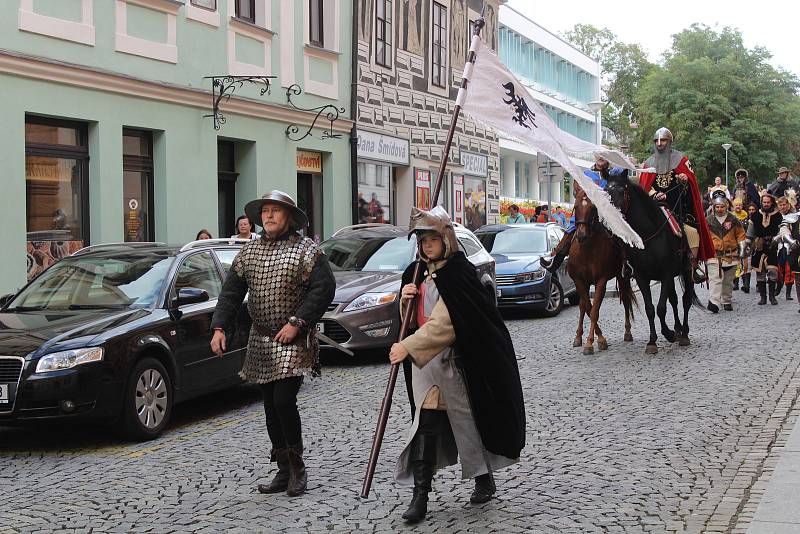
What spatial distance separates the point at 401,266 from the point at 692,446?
6.72 meters

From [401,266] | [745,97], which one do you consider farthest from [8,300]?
[745,97]

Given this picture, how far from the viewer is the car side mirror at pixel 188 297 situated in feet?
29.7

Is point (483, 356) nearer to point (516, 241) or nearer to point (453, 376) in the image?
point (453, 376)

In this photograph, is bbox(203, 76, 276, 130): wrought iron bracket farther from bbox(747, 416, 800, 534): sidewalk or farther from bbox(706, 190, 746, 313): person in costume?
bbox(747, 416, 800, 534): sidewalk

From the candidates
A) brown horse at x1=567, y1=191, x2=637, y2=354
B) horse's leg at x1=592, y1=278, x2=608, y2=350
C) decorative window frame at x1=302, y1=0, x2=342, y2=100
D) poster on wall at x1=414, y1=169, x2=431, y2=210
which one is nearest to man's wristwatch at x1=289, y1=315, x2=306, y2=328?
brown horse at x1=567, y1=191, x2=637, y2=354

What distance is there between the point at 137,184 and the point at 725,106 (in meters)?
52.2

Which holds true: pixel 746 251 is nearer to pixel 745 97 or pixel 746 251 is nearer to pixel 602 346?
pixel 602 346

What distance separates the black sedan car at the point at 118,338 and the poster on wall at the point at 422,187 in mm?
16999

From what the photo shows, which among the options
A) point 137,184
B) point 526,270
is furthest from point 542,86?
point 137,184

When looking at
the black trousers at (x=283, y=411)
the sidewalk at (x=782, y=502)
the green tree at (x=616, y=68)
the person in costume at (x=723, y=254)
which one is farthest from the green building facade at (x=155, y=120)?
the green tree at (x=616, y=68)

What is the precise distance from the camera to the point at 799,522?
5512 millimetres

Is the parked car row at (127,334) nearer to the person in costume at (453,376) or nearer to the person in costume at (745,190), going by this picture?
the person in costume at (453,376)

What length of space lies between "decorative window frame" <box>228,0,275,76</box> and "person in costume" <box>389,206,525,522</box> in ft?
45.9

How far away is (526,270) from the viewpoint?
18.5 m
